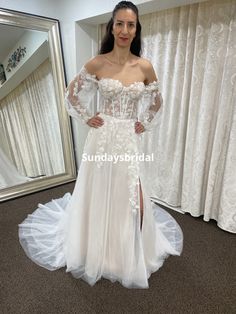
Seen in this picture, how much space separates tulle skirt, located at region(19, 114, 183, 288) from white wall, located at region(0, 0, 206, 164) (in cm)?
141

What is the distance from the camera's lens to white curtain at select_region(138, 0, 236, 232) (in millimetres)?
1869

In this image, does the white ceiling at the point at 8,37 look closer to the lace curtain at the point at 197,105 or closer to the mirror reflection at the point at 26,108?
the mirror reflection at the point at 26,108

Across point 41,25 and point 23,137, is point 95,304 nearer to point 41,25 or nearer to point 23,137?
point 23,137

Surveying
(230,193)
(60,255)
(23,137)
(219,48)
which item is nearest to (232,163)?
(230,193)

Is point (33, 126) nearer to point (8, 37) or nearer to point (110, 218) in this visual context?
point (8, 37)

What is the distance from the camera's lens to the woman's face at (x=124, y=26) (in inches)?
53.5

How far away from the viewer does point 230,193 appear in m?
2.00

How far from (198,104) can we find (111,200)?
3.85ft

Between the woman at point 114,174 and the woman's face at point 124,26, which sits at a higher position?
the woman's face at point 124,26

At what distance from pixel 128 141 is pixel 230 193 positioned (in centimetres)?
108

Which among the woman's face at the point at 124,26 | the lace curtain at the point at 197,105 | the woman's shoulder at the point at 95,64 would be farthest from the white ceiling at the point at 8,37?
the woman's face at the point at 124,26

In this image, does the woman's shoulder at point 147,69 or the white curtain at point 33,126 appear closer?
the woman's shoulder at point 147,69

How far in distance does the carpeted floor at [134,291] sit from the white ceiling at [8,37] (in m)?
1.83

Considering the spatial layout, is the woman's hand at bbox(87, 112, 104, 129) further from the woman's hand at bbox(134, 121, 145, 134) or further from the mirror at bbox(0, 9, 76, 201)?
the mirror at bbox(0, 9, 76, 201)
